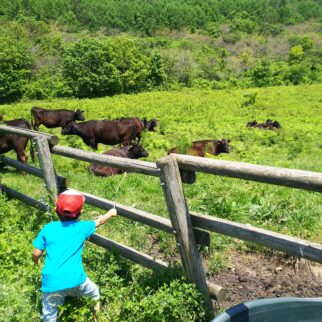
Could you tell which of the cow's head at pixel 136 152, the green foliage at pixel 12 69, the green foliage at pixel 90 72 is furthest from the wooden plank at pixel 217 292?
the green foliage at pixel 12 69

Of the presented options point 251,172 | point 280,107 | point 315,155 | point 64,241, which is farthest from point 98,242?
point 280,107

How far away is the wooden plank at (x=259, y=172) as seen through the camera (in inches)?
112

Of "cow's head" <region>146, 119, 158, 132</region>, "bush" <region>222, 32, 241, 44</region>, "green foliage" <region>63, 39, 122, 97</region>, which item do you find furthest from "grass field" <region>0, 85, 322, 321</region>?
"bush" <region>222, 32, 241, 44</region>

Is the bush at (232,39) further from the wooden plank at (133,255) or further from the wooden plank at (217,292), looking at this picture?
the wooden plank at (217,292)

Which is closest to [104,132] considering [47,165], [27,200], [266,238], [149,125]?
[149,125]

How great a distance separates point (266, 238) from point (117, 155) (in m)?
8.39

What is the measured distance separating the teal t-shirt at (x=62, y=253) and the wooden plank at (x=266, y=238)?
1067 millimetres

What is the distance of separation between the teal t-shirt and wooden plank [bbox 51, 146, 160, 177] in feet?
2.56

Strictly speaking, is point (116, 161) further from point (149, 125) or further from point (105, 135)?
point (149, 125)

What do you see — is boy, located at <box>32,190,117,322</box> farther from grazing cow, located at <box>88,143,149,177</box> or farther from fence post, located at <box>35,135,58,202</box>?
grazing cow, located at <box>88,143,149,177</box>

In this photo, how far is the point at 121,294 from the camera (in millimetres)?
4180

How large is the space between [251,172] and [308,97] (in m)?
28.5

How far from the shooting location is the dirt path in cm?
459

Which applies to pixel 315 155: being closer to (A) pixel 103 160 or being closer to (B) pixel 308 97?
(A) pixel 103 160
